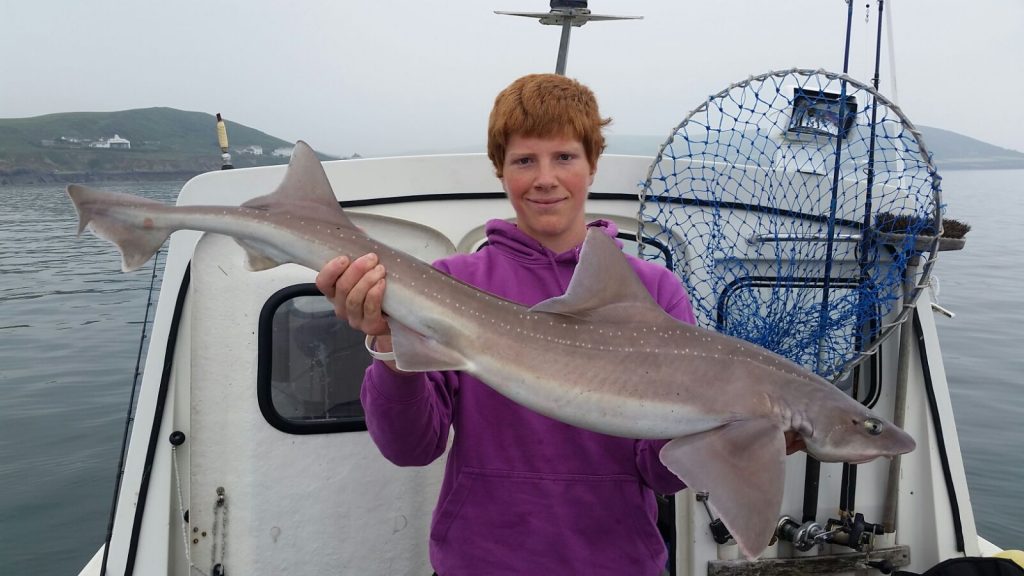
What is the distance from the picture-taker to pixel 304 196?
83.4 inches

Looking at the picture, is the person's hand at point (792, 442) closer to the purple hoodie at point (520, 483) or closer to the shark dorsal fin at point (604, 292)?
the purple hoodie at point (520, 483)

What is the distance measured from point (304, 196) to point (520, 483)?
45.9 inches

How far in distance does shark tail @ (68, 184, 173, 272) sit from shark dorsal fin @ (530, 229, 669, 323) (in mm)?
1173

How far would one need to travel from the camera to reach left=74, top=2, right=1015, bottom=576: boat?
11.5 ft

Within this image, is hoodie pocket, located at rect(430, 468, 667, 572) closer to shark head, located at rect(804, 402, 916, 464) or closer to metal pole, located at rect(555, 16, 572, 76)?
shark head, located at rect(804, 402, 916, 464)

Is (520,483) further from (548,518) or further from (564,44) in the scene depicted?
(564,44)

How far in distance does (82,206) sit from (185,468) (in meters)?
2.01

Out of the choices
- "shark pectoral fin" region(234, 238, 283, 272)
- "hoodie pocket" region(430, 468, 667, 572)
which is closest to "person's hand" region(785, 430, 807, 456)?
"hoodie pocket" region(430, 468, 667, 572)

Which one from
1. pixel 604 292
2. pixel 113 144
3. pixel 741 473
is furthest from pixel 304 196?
pixel 113 144

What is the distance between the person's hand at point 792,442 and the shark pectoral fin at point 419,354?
3.30 feet

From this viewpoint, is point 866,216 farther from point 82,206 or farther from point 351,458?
point 82,206

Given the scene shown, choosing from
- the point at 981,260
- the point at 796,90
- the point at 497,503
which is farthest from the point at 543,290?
the point at 981,260

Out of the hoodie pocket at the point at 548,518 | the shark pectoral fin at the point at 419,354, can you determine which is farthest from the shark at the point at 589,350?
the hoodie pocket at the point at 548,518

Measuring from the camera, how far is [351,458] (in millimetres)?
3738
